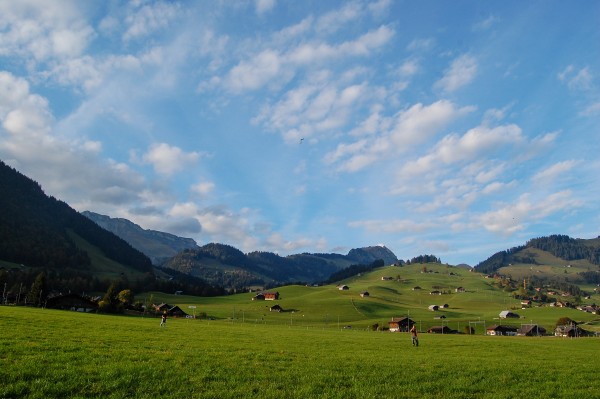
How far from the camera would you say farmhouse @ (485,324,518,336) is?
16038 centimetres

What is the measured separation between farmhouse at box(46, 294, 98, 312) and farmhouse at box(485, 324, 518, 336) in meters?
143

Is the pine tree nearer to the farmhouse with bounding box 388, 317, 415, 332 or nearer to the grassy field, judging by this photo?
the farmhouse with bounding box 388, 317, 415, 332

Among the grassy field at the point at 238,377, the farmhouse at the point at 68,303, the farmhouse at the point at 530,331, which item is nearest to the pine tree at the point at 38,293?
the farmhouse at the point at 68,303

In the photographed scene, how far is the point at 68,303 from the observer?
141m

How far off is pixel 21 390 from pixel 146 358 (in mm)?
8049

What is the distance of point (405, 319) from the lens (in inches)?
6358

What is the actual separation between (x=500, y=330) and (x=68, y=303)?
504 ft

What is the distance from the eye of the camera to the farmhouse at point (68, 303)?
139875mm

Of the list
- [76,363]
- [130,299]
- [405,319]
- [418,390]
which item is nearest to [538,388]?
[418,390]

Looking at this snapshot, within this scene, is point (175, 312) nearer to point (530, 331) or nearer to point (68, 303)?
point (68, 303)

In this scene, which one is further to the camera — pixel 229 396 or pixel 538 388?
pixel 538 388

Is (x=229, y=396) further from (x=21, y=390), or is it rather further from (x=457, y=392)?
(x=457, y=392)

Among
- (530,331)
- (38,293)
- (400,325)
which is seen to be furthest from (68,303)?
(530,331)

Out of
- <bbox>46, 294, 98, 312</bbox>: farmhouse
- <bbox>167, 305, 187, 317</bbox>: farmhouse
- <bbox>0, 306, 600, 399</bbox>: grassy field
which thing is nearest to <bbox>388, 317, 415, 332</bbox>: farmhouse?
<bbox>167, 305, 187, 317</bbox>: farmhouse
